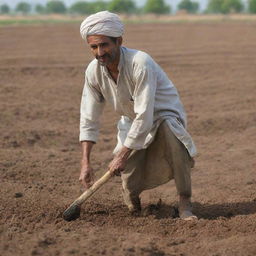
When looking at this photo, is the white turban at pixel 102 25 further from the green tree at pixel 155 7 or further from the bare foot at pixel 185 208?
the green tree at pixel 155 7

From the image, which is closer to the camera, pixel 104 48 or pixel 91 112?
pixel 104 48

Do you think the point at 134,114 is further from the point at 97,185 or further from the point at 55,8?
the point at 55,8

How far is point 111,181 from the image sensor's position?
247 inches

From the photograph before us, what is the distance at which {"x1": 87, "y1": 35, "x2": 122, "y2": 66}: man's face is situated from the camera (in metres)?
4.26

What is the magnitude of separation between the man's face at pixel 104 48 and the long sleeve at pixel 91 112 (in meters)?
0.43

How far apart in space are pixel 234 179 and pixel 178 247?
2.25 metres

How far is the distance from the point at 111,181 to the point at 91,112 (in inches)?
67.2

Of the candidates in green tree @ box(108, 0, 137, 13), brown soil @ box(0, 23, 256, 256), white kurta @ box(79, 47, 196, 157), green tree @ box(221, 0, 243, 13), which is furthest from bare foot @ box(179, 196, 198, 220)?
green tree @ box(221, 0, 243, 13)

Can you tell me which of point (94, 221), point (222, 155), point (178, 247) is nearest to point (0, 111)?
point (222, 155)

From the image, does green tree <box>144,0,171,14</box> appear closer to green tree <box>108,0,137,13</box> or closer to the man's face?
green tree <box>108,0,137,13</box>

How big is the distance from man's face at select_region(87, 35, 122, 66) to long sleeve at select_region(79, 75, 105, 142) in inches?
16.8

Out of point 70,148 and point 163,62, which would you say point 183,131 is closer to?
point 70,148

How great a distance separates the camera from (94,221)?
4672 millimetres

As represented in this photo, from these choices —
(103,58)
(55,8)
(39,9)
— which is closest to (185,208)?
(103,58)
